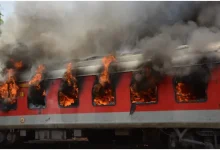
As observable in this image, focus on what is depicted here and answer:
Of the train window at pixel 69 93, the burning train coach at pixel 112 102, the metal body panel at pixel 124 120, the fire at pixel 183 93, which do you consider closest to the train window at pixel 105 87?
the burning train coach at pixel 112 102

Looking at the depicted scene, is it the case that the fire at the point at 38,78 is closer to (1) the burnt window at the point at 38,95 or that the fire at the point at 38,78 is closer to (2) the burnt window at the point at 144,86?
(1) the burnt window at the point at 38,95

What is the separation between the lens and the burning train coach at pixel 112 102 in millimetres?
9188

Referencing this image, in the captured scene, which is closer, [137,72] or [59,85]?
[137,72]

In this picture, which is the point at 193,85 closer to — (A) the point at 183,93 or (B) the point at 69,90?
(A) the point at 183,93

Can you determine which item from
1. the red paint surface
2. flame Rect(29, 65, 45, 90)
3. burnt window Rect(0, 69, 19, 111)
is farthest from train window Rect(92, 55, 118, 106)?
burnt window Rect(0, 69, 19, 111)

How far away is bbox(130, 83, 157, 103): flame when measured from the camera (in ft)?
32.7

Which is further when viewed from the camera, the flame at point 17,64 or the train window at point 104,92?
the flame at point 17,64

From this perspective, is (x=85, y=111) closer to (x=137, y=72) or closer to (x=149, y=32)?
(x=137, y=72)

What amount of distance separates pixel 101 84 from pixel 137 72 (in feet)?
4.33

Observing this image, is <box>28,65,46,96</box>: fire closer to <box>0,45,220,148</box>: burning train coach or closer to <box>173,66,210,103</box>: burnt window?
<box>0,45,220,148</box>: burning train coach

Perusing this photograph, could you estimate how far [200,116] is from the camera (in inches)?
357

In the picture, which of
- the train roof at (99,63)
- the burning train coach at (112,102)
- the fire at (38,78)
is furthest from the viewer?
the fire at (38,78)

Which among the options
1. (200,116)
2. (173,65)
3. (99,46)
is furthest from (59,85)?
(200,116)

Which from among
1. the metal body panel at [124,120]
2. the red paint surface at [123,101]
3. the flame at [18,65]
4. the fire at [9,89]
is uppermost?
the flame at [18,65]
